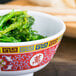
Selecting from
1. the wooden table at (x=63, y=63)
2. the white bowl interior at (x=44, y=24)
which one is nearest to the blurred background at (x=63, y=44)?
the wooden table at (x=63, y=63)

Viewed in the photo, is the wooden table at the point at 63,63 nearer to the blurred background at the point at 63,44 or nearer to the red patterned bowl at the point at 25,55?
the blurred background at the point at 63,44

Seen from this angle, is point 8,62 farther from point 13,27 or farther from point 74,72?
point 74,72

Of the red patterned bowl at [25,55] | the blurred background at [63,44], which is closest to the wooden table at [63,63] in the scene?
the blurred background at [63,44]

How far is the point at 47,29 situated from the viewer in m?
0.58

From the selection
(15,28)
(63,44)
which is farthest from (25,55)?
(63,44)

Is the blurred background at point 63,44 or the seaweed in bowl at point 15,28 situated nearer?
the seaweed in bowl at point 15,28

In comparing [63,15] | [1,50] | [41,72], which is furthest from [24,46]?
[63,15]

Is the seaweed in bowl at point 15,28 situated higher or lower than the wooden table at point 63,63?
higher

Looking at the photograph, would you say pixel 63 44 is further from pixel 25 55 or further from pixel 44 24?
pixel 25 55

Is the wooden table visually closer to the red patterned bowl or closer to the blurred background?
the blurred background

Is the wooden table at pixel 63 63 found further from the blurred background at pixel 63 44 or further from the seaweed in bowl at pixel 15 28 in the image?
the seaweed in bowl at pixel 15 28

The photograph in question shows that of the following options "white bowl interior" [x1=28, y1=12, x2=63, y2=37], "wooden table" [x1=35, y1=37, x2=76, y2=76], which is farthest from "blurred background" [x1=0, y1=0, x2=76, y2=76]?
"white bowl interior" [x1=28, y1=12, x2=63, y2=37]

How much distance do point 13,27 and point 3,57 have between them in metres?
0.10

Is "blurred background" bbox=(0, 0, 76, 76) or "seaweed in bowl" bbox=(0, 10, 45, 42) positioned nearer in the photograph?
"seaweed in bowl" bbox=(0, 10, 45, 42)
